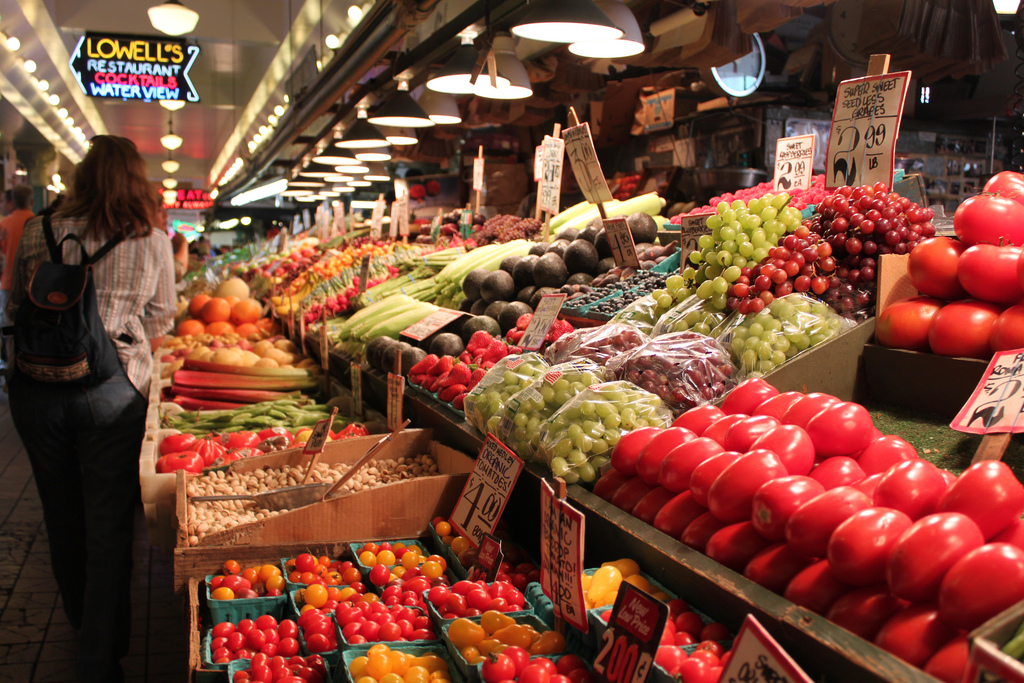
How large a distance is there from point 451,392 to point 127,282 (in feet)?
4.50

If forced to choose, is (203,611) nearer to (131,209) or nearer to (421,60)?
(131,209)

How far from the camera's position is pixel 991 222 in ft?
6.54

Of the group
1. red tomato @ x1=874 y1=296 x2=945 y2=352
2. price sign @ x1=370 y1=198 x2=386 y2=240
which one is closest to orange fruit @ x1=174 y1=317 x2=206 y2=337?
price sign @ x1=370 y1=198 x2=386 y2=240

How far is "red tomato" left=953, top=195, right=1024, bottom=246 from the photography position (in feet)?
6.53

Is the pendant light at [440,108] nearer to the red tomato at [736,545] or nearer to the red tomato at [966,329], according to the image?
the red tomato at [966,329]

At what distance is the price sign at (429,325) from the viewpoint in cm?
373

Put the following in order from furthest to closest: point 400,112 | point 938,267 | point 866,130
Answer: point 400,112 < point 866,130 < point 938,267

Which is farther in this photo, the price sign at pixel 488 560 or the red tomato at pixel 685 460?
the price sign at pixel 488 560

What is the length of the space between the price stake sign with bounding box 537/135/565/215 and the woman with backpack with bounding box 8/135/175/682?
212cm

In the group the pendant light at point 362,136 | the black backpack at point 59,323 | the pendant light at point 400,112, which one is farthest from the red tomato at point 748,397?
the pendant light at point 362,136

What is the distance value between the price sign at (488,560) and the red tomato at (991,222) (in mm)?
1497

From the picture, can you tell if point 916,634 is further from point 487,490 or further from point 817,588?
point 487,490

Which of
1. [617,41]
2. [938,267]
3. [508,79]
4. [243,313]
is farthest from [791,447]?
[243,313]

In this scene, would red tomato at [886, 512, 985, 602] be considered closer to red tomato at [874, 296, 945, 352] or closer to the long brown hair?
red tomato at [874, 296, 945, 352]
